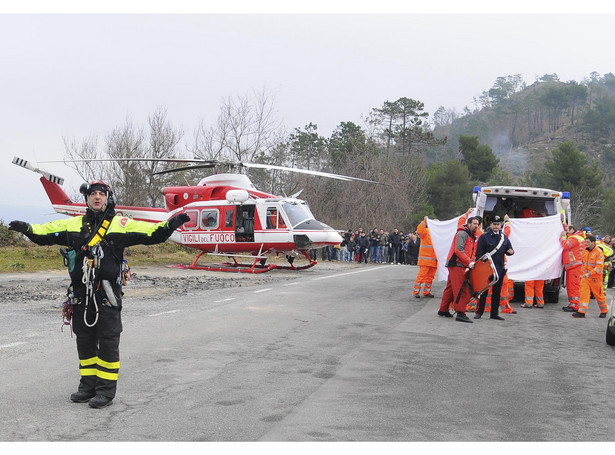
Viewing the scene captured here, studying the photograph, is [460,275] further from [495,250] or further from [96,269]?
[96,269]

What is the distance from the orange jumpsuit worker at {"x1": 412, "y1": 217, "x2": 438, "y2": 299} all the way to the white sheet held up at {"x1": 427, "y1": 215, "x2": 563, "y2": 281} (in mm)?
154

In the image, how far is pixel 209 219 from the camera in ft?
84.5

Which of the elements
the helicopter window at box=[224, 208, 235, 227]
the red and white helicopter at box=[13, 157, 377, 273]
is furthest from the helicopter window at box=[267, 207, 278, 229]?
the helicopter window at box=[224, 208, 235, 227]

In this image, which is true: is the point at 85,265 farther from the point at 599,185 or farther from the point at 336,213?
the point at 599,185

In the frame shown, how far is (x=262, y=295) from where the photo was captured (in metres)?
16.1

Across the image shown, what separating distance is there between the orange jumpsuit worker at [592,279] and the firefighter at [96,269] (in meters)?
10.9

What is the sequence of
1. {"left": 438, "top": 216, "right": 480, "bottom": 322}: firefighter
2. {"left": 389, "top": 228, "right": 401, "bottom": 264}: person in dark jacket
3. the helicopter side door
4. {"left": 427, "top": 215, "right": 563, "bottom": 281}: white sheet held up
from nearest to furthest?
{"left": 438, "top": 216, "right": 480, "bottom": 322}: firefighter, {"left": 427, "top": 215, "right": 563, "bottom": 281}: white sheet held up, the helicopter side door, {"left": 389, "top": 228, "right": 401, "bottom": 264}: person in dark jacket

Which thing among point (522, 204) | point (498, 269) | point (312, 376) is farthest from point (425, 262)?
point (312, 376)

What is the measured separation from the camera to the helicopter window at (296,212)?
2470 cm

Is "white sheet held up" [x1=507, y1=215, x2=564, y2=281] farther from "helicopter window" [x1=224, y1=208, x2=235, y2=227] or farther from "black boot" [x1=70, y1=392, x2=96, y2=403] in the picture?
"black boot" [x1=70, y1=392, x2=96, y2=403]

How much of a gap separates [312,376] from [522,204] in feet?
42.3

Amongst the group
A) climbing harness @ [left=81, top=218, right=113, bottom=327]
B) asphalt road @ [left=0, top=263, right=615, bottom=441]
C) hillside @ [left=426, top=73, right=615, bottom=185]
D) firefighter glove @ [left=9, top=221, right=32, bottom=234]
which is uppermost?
hillside @ [left=426, top=73, right=615, bottom=185]

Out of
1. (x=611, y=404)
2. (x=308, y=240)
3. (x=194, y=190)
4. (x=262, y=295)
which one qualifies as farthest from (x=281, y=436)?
(x=194, y=190)

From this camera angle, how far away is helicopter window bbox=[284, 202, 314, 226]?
24703 mm
